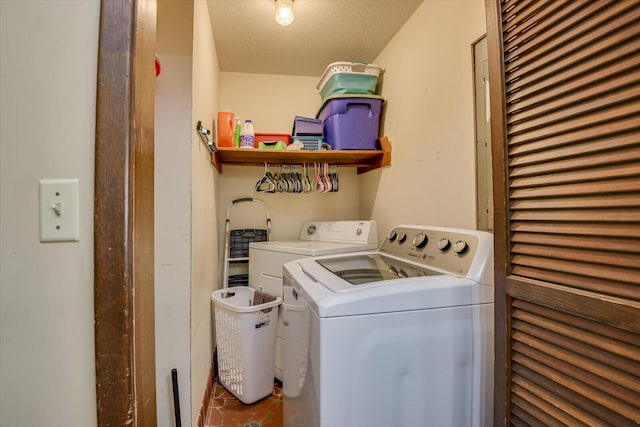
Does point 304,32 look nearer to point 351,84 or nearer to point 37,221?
point 351,84

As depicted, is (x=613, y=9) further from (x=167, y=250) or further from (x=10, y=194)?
(x=167, y=250)

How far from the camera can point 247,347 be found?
1.78 metres

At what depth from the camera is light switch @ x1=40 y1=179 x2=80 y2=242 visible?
0.55 m

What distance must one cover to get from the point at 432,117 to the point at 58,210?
167 cm

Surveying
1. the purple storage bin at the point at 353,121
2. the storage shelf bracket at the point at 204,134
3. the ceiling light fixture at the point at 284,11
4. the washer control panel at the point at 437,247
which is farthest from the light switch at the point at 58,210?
the purple storage bin at the point at 353,121

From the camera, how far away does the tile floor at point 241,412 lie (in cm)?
167

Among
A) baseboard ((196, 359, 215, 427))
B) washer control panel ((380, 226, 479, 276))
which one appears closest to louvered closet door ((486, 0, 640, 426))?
washer control panel ((380, 226, 479, 276))

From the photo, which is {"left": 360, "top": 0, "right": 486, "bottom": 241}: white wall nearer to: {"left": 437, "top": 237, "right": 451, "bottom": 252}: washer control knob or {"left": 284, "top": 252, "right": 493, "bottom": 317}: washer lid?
{"left": 437, "top": 237, "right": 451, "bottom": 252}: washer control knob

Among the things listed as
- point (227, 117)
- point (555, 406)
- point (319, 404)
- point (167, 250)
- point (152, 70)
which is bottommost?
point (319, 404)

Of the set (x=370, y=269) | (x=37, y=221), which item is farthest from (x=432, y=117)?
(x=37, y=221)

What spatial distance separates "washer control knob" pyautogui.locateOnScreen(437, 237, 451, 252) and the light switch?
3.89ft

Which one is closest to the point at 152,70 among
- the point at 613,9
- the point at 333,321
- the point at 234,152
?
the point at 333,321

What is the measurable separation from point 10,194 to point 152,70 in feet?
1.25

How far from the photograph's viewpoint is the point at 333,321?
842mm
